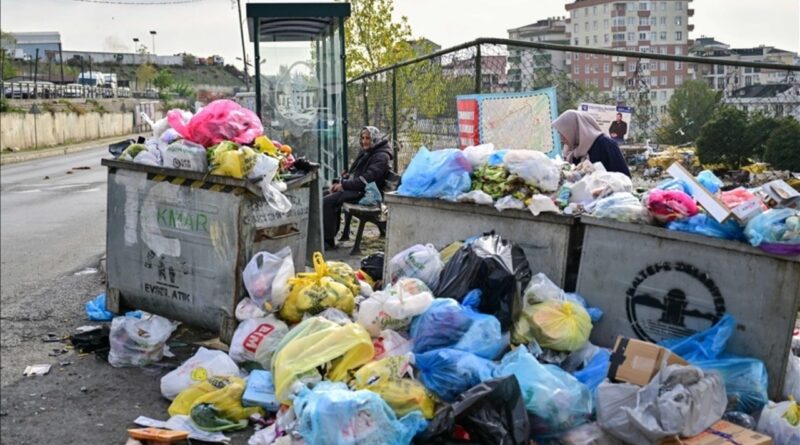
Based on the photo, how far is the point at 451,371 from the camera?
396cm

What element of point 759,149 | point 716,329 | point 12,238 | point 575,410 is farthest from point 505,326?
point 759,149

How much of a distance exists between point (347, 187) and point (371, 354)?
4.50 m

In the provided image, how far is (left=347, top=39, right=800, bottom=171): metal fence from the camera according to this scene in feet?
22.0

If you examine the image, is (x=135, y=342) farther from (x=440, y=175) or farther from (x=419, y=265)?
(x=440, y=175)

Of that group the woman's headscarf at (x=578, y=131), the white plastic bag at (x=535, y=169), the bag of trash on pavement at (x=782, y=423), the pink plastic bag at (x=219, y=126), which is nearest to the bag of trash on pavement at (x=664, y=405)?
the bag of trash on pavement at (x=782, y=423)

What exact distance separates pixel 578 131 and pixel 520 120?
145 cm

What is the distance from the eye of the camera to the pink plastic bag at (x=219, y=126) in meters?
5.20

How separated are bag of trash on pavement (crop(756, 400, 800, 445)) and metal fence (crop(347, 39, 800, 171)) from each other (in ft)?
8.13

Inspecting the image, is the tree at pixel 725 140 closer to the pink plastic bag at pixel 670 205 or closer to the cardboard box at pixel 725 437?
the pink plastic bag at pixel 670 205

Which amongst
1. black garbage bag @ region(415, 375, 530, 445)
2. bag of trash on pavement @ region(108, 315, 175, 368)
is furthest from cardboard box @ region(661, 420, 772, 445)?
bag of trash on pavement @ region(108, 315, 175, 368)

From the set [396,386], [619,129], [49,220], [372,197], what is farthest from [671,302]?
[372,197]

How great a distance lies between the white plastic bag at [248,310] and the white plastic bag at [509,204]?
1.67 metres

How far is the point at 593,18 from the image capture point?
130 m

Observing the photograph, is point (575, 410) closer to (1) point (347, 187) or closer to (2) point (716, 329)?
(2) point (716, 329)
